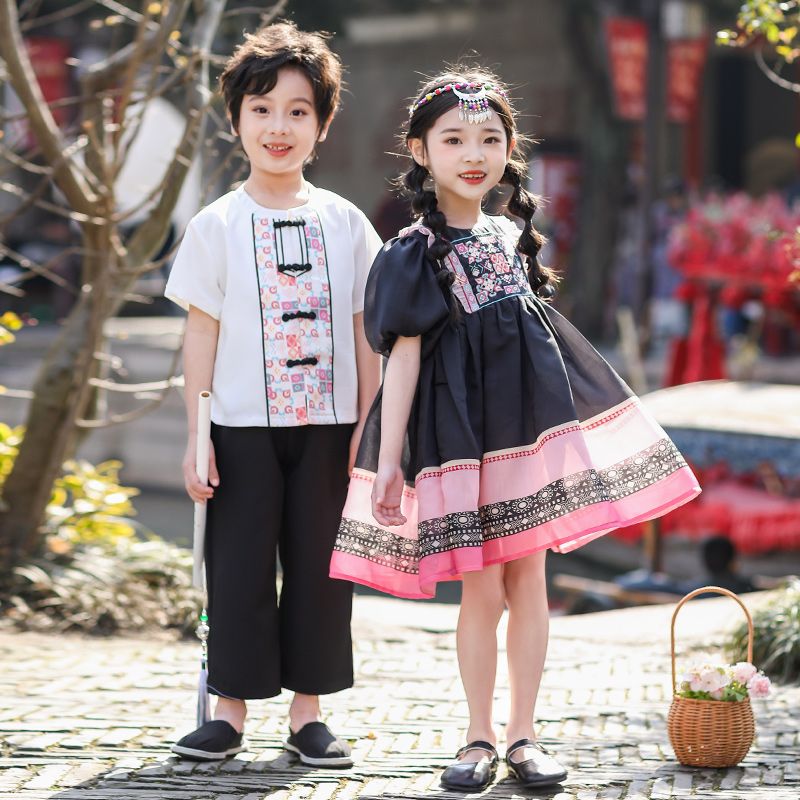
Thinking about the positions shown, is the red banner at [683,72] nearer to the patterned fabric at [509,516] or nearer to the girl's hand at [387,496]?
the patterned fabric at [509,516]

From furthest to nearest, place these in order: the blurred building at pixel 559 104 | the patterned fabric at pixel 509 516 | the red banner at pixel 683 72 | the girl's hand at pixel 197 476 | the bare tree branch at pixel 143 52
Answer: the blurred building at pixel 559 104 < the red banner at pixel 683 72 < the bare tree branch at pixel 143 52 < the girl's hand at pixel 197 476 < the patterned fabric at pixel 509 516

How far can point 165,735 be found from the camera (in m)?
4.00

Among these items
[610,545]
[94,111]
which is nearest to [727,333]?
[610,545]

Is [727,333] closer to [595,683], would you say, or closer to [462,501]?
[595,683]

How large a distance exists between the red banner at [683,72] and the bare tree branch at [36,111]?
11.0 m

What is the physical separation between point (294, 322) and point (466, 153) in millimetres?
609

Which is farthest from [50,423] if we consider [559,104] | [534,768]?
[559,104]

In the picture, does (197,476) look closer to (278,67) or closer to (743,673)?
(278,67)

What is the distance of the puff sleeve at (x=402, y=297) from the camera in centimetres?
343

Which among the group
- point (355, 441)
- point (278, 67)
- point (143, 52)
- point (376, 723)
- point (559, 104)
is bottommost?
point (376, 723)

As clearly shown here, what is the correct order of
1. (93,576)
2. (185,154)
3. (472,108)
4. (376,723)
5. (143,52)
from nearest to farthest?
(472,108)
(376,723)
(143,52)
(185,154)
(93,576)

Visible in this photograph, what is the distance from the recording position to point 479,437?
3.50 m

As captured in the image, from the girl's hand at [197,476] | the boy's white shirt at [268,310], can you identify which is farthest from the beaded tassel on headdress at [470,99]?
the girl's hand at [197,476]

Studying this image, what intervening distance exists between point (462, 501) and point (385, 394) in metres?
0.32
